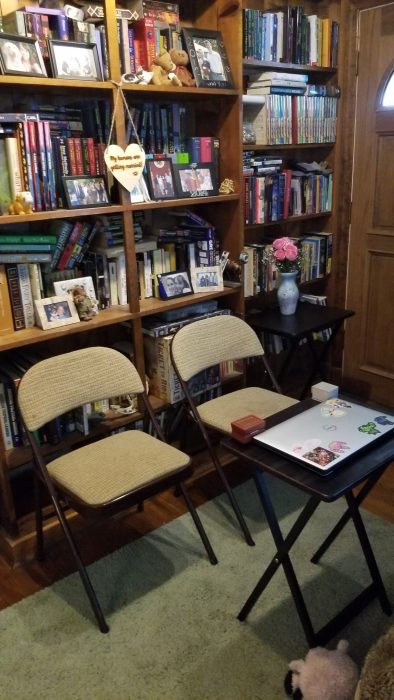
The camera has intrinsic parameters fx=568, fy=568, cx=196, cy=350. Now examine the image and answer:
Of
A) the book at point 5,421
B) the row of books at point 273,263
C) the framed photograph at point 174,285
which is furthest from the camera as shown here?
the row of books at point 273,263

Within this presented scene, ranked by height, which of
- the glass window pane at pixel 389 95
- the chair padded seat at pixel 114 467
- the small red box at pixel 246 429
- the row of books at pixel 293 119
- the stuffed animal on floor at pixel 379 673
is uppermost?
the glass window pane at pixel 389 95

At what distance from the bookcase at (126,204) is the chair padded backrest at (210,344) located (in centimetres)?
18

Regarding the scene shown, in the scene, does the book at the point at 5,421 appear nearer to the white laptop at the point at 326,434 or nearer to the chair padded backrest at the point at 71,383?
the chair padded backrest at the point at 71,383

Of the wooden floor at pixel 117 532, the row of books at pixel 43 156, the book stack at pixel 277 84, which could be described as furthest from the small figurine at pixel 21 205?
the book stack at pixel 277 84

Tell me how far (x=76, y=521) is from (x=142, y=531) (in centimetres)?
28

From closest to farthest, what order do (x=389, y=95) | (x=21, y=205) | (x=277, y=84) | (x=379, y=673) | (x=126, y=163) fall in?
(x=379, y=673) < (x=21, y=205) < (x=126, y=163) < (x=277, y=84) < (x=389, y=95)

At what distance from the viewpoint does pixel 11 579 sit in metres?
2.11

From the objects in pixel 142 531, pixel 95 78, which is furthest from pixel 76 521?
pixel 95 78

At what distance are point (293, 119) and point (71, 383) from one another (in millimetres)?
1853

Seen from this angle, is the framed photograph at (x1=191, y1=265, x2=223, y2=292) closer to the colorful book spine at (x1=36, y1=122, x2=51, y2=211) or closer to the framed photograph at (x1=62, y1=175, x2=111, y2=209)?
the framed photograph at (x1=62, y1=175, x2=111, y2=209)

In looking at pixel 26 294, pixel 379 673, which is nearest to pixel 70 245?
pixel 26 294

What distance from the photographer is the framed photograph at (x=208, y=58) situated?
2391 mm

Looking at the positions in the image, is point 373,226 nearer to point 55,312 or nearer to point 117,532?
point 55,312

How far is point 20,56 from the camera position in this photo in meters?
1.87
